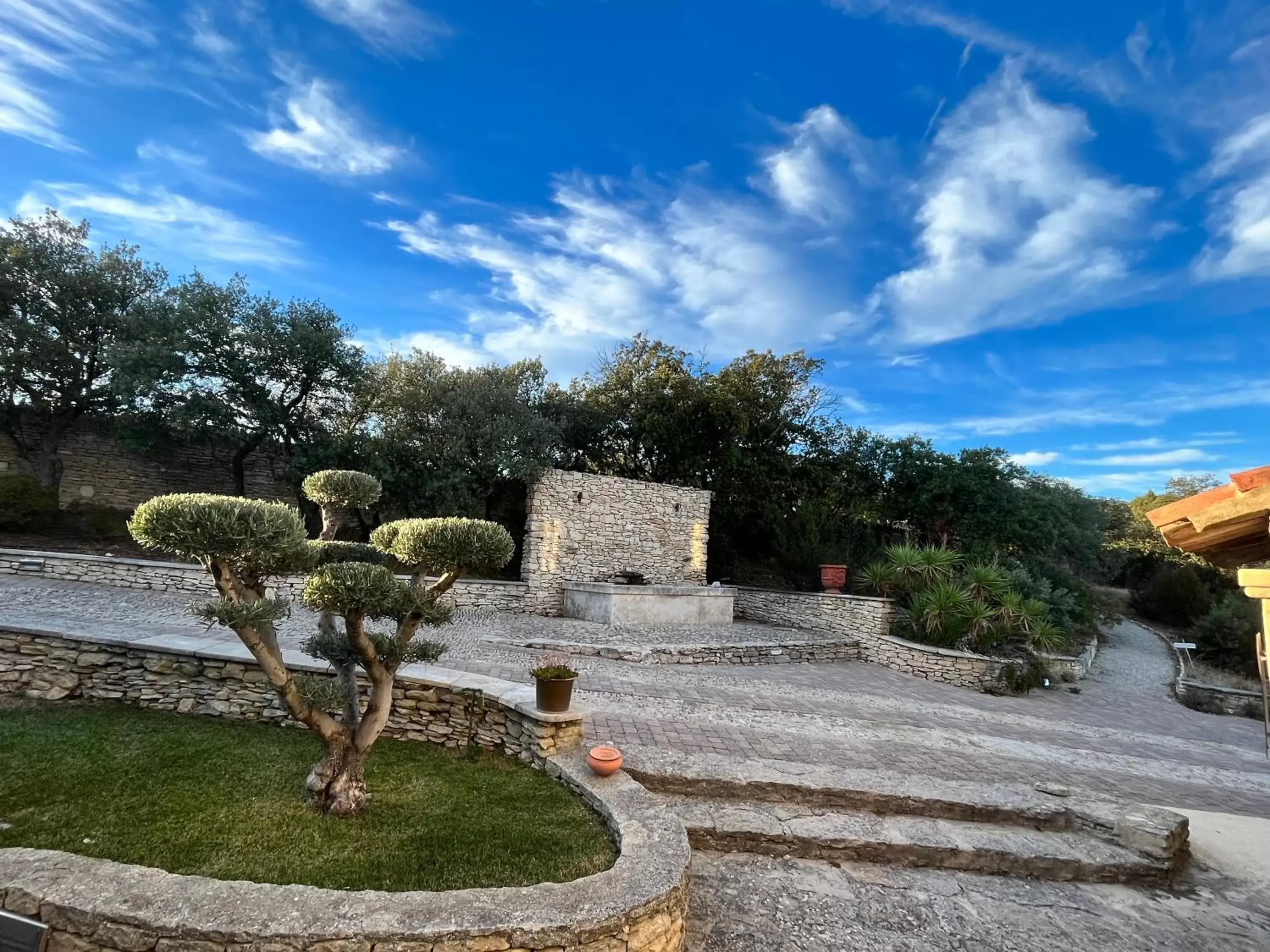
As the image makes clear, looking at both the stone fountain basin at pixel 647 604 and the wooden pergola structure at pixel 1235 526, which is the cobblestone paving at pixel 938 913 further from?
the stone fountain basin at pixel 647 604

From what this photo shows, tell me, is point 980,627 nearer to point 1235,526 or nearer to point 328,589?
point 1235,526

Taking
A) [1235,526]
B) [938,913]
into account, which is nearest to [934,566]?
[938,913]

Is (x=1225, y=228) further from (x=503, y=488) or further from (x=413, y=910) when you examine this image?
(x=503, y=488)

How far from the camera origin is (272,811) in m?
3.38

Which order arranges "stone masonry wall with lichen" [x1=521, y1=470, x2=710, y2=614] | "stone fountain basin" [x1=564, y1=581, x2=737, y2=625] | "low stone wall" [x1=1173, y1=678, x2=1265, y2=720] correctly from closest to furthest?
"low stone wall" [x1=1173, y1=678, x2=1265, y2=720], "stone fountain basin" [x1=564, y1=581, x2=737, y2=625], "stone masonry wall with lichen" [x1=521, y1=470, x2=710, y2=614]

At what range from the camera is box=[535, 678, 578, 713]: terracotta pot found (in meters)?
4.31

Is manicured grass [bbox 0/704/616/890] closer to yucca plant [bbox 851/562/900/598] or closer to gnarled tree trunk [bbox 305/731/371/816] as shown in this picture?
gnarled tree trunk [bbox 305/731/371/816]

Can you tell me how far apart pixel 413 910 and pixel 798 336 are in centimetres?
1624

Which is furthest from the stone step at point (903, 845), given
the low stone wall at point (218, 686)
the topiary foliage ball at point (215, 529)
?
the topiary foliage ball at point (215, 529)

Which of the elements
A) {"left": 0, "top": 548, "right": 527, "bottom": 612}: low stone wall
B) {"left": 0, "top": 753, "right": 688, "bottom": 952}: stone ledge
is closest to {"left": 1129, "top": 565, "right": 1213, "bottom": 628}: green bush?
{"left": 0, "top": 753, "right": 688, "bottom": 952}: stone ledge

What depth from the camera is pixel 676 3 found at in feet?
23.4

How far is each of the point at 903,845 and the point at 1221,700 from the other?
36.5 ft

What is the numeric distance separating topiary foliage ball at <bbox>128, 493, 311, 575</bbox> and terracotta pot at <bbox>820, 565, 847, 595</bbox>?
11422 mm

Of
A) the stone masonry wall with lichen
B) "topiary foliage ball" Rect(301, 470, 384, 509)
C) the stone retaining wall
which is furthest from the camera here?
the stone retaining wall
